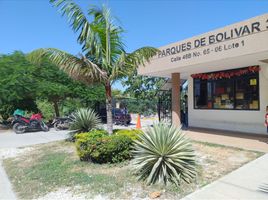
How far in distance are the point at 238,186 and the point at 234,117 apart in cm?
737

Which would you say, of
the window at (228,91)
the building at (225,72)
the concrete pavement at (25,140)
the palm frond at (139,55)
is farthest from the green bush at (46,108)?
the palm frond at (139,55)

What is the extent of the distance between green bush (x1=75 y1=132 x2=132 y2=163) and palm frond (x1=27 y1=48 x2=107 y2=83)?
1958 millimetres

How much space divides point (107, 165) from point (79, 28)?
166 inches

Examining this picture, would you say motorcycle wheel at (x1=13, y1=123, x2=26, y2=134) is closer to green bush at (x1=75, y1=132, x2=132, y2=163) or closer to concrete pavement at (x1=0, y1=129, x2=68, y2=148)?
concrete pavement at (x1=0, y1=129, x2=68, y2=148)

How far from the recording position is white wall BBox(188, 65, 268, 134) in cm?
1022

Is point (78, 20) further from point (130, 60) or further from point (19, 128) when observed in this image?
point (19, 128)

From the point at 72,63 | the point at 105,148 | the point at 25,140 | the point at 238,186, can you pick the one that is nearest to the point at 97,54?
the point at 72,63

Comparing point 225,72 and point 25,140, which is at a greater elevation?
point 225,72

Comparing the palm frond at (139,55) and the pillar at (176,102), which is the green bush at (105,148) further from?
the pillar at (176,102)

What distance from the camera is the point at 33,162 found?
742cm

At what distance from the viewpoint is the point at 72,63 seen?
7.14 m

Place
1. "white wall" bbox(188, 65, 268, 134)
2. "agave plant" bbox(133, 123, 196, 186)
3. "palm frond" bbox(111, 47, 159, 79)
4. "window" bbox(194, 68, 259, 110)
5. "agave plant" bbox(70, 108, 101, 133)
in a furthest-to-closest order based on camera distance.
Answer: "window" bbox(194, 68, 259, 110) < "agave plant" bbox(70, 108, 101, 133) < "white wall" bbox(188, 65, 268, 134) < "palm frond" bbox(111, 47, 159, 79) < "agave plant" bbox(133, 123, 196, 186)

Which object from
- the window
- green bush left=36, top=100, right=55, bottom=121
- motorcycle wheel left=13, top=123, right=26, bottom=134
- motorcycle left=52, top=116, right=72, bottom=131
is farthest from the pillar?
green bush left=36, top=100, right=55, bottom=121

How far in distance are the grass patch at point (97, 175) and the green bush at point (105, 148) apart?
198mm
